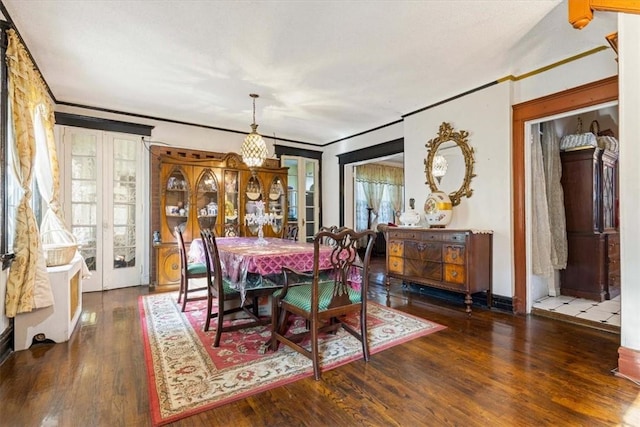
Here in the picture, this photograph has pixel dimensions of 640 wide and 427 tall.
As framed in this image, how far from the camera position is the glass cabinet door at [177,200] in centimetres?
482

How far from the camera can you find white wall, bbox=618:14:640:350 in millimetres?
2072

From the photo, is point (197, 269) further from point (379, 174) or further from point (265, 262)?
point (379, 174)

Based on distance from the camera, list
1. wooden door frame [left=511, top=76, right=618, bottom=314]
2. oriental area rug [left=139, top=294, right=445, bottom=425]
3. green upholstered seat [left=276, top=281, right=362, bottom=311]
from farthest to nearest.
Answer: wooden door frame [left=511, top=76, right=618, bottom=314] < green upholstered seat [left=276, top=281, right=362, bottom=311] < oriental area rug [left=139, top=294, right=445, bottom=425]

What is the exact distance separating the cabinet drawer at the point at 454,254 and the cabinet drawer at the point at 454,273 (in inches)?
2.2

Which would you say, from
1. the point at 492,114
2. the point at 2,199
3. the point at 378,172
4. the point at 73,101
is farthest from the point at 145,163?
the point at 378,172

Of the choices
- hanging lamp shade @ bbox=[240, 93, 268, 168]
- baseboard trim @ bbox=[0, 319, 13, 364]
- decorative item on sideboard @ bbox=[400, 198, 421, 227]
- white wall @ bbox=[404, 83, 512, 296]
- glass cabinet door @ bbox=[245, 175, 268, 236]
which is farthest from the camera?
glass cabinet door @ bbox=[245, 175, 268, 236]

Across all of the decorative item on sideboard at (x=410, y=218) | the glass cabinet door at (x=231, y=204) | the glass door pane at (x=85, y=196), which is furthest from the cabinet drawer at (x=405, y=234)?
the glass door pane at (x=85, y=196)

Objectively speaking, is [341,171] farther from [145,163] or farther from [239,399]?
[239,399]

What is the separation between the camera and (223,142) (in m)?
5.62

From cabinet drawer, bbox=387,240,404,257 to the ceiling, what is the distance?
1906 millimetres

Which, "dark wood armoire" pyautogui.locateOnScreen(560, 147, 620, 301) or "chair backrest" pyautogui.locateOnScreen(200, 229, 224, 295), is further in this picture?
"dark wood armoire" pyautogui.locateOnScreen(560, 147, 620, 301)

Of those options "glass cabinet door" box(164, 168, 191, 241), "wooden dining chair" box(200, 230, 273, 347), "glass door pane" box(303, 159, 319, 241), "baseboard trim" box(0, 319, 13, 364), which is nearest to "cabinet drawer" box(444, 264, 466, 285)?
"wooden dining chair" box(200, 230, 273, 347)

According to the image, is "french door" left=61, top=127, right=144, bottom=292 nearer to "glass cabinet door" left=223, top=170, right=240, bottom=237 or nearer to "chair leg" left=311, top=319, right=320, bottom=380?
"glass cabinet door" left=223, top=170, right=240, bottom=237

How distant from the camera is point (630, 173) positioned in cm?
210
